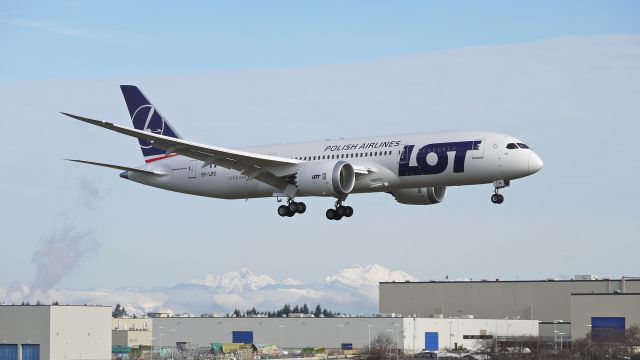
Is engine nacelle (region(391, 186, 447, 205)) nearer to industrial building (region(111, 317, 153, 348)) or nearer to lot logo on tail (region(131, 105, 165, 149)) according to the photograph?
lot logo on tail (region(131, 105, 165, 149))

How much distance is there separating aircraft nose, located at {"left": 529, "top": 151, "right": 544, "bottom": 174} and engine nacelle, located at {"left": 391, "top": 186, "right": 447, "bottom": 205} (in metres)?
11.9

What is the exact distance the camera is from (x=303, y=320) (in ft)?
511

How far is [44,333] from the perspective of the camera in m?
115

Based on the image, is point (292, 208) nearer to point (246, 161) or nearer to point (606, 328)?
point (246, 161)

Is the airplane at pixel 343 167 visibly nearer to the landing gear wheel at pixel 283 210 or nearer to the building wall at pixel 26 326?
the landing gear wheel at pixel 283 210

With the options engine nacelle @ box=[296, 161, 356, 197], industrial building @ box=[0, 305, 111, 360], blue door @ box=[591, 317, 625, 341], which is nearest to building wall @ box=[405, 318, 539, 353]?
blue door @ box=[591, 317, 625, 341]

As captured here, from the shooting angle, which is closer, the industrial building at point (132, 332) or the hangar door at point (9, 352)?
the hangar door at point (9, 352)

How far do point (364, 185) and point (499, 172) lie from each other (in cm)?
972

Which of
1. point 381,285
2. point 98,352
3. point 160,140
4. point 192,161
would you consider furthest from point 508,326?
point 160,140

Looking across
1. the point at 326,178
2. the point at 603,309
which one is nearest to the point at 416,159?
the point at 326,178

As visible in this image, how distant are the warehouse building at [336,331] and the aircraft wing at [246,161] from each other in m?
65.2

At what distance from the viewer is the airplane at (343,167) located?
80.0 m

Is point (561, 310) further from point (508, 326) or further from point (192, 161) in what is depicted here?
point (192, 161)

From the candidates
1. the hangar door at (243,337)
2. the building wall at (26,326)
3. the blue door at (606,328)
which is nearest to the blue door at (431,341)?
the blue door at (606,328)
